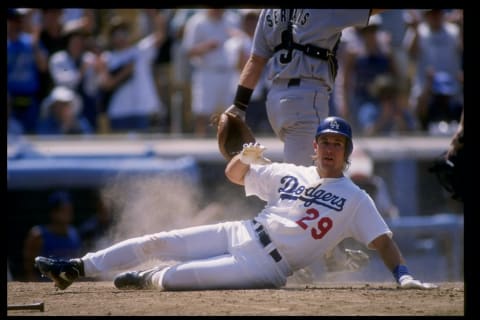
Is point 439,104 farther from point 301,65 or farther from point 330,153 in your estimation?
point 330,153

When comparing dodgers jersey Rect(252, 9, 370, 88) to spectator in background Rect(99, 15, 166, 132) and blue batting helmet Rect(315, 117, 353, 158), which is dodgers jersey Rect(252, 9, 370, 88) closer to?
blue batting helmet Rect(315, 117, 353, 158)

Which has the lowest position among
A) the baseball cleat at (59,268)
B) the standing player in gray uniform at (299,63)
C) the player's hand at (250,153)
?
the baseball cleat at (59,268)

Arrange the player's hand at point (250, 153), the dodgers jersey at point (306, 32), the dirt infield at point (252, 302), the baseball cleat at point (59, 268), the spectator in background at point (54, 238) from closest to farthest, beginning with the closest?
the dirt infield at point (252, 302) → the baseball cleat at point (59, 268) → the player's hand at point (250, 153) → the dodgers jersey at point (306, 32) → the spectator in background at point (54, 238)

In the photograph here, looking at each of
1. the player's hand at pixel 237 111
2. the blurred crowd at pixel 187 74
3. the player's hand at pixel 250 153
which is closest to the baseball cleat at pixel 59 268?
the player's hand at pixel 250 153

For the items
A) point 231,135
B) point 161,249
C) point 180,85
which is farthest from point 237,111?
point 180,85

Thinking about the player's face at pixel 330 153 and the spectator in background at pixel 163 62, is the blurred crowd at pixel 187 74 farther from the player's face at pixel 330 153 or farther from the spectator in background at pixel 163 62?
the player's face at pixel 330 153

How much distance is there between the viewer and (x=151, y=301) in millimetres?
6750

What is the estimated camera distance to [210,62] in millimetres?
13297

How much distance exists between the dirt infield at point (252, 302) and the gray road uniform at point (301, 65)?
1.07 metres

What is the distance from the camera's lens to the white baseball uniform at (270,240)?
23.2ft

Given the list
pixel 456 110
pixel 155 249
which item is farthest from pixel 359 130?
pixel 155 249

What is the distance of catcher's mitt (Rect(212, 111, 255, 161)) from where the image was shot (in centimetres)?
791

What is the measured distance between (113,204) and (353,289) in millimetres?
5233

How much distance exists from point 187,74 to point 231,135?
19.5ft
